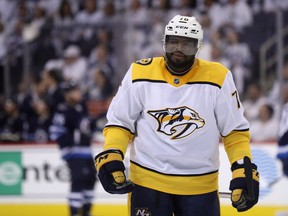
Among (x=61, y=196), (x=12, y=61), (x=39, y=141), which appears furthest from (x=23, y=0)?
(x=61, y=196)

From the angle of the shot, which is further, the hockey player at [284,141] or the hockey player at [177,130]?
the hockey player at [284,141]

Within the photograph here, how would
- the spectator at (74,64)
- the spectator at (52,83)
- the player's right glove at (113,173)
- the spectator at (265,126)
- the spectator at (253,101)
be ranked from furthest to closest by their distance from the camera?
1. the spectator at (74,64)
2. the spectator at (52,83)
3. the spectator at (253,101)
4. the spectator at (265,126)
5. the player's right glove at (113,173)

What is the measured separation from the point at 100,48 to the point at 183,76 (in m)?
5.19

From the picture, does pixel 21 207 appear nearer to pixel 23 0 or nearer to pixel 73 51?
pixel 73 51

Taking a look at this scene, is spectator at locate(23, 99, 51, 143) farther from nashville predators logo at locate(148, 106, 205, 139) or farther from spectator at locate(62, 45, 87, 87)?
nashville predators logo at locate(148, 106, 205, 139)

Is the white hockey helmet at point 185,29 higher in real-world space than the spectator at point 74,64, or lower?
lower

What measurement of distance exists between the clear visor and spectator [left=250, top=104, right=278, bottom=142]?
4.28 meters

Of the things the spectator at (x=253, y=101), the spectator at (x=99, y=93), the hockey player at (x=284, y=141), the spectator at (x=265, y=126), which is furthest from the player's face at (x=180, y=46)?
the spectator at (x=99, y=93)

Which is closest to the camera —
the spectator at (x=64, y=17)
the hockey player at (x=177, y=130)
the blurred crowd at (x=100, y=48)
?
the hockey player at (x=177, y=130)

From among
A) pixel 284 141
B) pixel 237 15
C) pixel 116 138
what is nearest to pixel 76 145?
pixel 284 141

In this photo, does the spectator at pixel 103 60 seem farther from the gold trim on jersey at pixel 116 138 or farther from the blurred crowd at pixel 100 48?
the gold trim on jersey at pixel 116 138

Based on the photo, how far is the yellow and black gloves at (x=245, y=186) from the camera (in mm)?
3406

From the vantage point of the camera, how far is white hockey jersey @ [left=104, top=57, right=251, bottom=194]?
3.51 m

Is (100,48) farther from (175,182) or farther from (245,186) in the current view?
(245,186)
